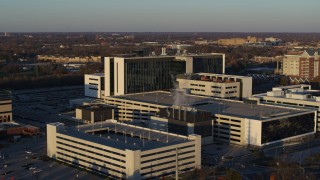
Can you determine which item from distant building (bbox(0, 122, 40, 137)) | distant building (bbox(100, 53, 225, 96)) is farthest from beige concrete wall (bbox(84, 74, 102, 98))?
distant building (bbox(0, 122, 40, 137))

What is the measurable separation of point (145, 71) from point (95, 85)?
5839 mm

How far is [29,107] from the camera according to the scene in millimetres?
43750

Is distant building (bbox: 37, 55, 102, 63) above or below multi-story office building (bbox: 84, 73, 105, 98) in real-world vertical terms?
above

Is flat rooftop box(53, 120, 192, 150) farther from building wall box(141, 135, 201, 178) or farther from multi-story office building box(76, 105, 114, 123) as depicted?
multi-story office building box(76, 105, 114, 123)

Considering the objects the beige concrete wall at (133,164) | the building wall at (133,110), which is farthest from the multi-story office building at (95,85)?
the beige concrete wall at (133,164)

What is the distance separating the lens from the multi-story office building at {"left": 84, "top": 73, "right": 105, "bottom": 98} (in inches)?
1743

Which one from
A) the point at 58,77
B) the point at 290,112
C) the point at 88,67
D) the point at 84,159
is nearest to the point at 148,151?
the point at 84,159

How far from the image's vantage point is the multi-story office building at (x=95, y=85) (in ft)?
145

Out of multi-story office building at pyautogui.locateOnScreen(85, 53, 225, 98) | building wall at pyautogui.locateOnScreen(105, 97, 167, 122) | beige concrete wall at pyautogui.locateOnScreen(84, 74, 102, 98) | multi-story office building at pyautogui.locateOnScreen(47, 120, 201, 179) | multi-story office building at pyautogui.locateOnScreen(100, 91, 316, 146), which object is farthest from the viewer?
beige concrete wall at pyautogui.locateOnScreen(84, 74, 102, 98)

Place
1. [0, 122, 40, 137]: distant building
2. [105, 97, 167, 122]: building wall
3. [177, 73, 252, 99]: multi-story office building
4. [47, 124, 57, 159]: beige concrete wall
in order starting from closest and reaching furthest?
[47, 124, 57, 159]: beige concrete wall
[0, 122, 40, 137]: distant building
[105, 97, 167, 122]: building wall
[177, 73, 252, 99]: multi-story office building

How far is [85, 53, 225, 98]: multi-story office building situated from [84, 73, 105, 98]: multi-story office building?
93 mm

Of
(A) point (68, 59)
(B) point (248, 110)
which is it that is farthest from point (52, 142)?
(A) point (68, 59)

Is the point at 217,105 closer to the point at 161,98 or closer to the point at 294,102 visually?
the point at 161,98

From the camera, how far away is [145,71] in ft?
136
